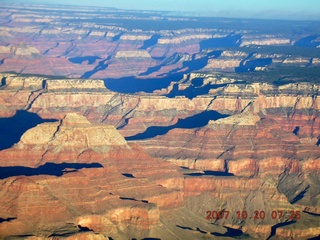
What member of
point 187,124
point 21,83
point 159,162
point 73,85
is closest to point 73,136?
point 159,162

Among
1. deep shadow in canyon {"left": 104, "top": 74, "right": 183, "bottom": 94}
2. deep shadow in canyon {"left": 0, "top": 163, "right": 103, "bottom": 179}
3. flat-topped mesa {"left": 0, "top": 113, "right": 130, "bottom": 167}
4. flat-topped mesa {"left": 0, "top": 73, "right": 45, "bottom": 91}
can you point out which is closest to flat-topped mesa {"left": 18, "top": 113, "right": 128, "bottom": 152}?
flat-topped mesa {"left": 0, "top": 113, "right": 130, "bottom": 167}

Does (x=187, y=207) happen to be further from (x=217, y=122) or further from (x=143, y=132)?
(x=143, y=132)

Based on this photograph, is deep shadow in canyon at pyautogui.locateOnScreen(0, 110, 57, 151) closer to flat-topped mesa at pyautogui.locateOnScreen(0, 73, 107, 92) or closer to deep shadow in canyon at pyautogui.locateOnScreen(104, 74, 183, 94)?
flat-topped mesa at pyautogui.locateOnScreen(0, 73, 107, 92)

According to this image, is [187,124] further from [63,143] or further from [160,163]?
[63,143]

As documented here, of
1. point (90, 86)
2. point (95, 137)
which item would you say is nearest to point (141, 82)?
point (90, 86)

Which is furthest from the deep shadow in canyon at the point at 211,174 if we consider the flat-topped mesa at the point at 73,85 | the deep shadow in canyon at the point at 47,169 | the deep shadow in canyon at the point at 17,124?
the flat-topped mesa at the point at 73,85

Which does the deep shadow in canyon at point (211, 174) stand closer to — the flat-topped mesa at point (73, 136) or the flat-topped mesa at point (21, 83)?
the flat-topped mesa at point (73, 136)
